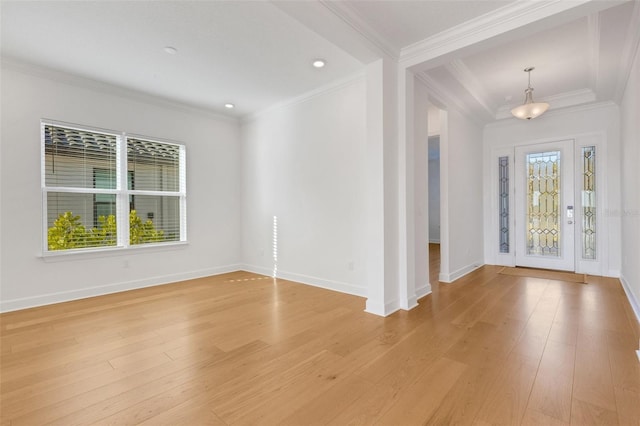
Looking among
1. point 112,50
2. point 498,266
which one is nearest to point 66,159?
point 112,50

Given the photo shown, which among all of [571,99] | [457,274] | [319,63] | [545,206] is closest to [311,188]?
[319,63]

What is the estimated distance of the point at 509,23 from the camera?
8.72 feet

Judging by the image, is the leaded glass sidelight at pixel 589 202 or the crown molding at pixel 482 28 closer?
the crown molding at pixel 482 28

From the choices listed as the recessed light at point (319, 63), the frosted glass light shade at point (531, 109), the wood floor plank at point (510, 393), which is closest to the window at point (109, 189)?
the recessed light at point (319, 63)

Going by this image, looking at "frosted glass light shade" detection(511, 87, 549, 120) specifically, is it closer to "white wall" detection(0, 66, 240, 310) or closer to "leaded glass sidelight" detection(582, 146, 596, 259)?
"leaded glass sidelight" detection(582, 146, 596, 259)

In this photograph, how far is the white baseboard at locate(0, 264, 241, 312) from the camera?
11.7ft

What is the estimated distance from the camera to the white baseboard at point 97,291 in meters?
3.56

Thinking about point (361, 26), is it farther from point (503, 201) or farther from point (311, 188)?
point (503, 201)

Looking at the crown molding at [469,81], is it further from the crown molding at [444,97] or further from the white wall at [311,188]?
the white wall at [311,188]

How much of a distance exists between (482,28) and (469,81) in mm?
1587

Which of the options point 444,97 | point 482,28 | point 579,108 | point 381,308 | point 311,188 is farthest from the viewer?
point 579,108

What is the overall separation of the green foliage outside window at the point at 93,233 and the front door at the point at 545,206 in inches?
258

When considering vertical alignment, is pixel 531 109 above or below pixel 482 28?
below

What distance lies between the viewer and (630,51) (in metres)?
3.22
